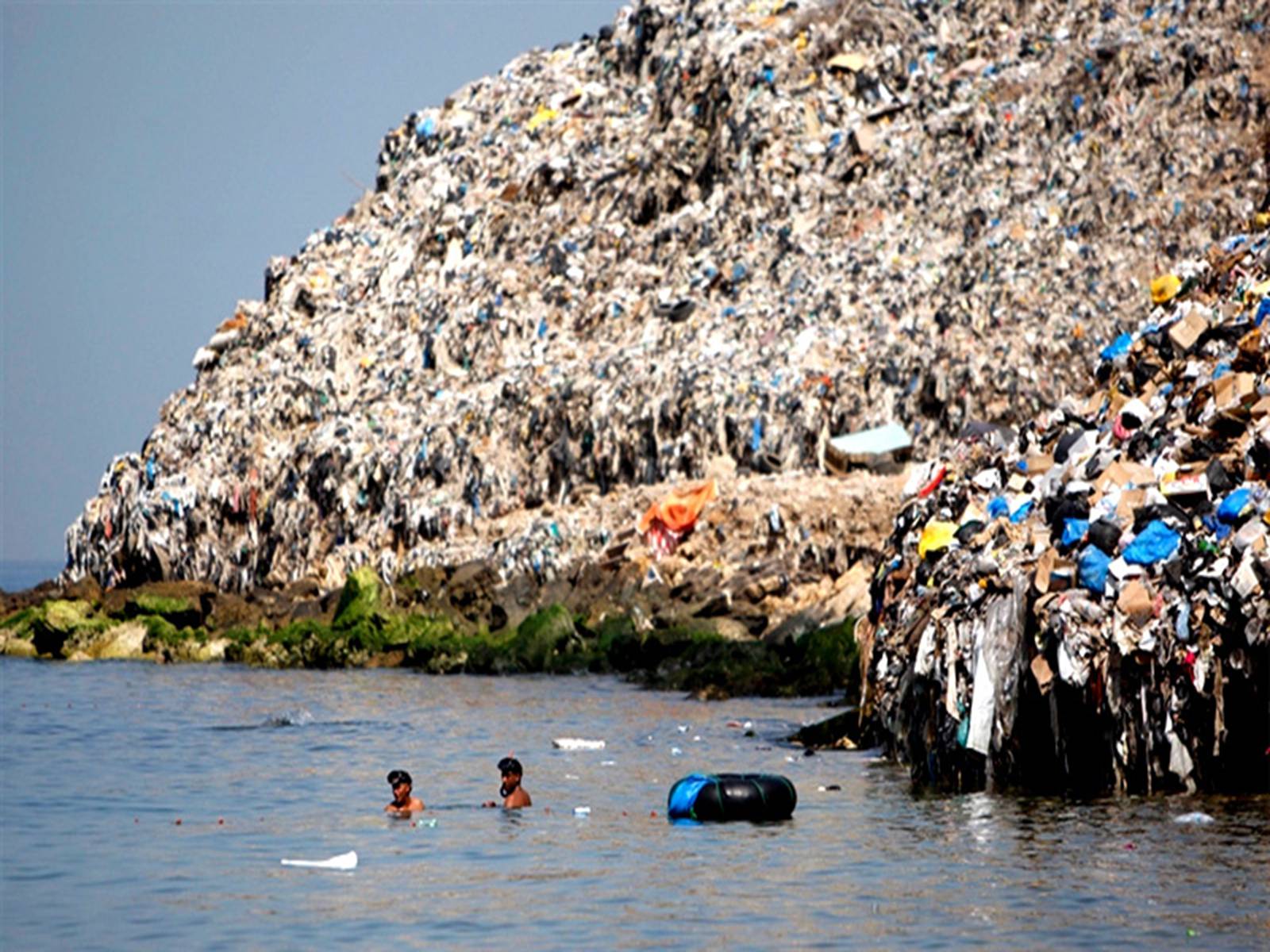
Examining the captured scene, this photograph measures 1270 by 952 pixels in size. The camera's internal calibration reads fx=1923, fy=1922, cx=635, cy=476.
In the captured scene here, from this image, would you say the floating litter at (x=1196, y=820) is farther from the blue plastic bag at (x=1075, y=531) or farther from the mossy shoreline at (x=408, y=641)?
the mossy shoreline at (x=408, y=641)

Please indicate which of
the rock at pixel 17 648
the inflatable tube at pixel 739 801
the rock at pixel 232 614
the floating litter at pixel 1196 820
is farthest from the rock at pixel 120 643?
the floating litter at pixel 1196 820

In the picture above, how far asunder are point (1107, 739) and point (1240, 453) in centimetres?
245

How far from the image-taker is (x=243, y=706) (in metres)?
26.2

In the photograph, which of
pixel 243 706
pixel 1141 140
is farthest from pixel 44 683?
pixel 1141 140

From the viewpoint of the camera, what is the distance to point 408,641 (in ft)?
110

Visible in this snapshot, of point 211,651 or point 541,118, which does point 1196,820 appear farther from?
point 541,118

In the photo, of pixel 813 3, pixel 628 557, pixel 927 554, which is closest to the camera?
pixel 927 554

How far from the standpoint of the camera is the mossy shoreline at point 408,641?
26.9 m

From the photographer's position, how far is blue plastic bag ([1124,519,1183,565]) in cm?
1430

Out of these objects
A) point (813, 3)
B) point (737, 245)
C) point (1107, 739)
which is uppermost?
point (813, 3)

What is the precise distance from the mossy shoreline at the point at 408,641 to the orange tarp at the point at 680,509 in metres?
2.51

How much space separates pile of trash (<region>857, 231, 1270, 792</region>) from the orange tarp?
1785 cm

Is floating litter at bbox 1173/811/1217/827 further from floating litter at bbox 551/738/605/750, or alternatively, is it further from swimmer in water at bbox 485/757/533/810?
floating litter at bbox 551/738/605/750

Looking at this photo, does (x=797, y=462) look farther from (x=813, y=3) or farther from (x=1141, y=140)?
(x=813, y=3)
